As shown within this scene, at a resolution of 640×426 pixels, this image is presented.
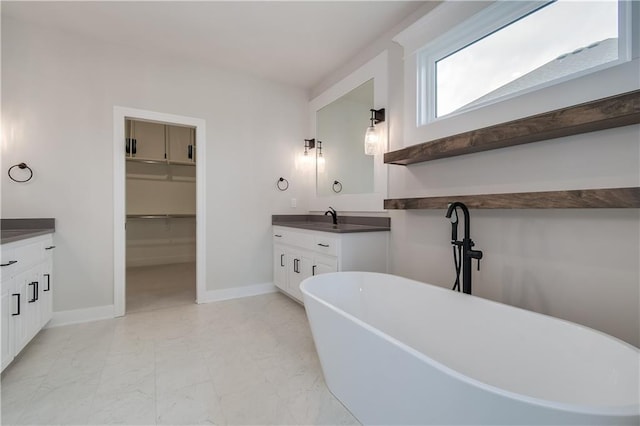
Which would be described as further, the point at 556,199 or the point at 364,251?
the point at 364,251

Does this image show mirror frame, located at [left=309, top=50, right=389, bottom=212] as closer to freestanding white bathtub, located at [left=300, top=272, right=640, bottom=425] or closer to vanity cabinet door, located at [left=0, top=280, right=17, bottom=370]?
Answer: freestanding white bathtub, located at [left=300, top=272, right=640, bottom=425]

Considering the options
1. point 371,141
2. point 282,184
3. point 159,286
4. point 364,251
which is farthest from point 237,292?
point 371,141

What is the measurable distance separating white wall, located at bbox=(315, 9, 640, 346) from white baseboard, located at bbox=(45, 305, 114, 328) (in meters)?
2.92

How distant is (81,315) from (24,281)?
33.8 inches

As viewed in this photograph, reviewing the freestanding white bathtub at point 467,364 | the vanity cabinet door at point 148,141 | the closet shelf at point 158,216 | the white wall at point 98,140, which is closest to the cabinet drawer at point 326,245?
the freestanding white bathtub at point 467,364

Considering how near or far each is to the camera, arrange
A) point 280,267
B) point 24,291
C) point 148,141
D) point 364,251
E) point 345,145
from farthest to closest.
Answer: point 148,141 < point 280,267 < point 345,145 < point 364,251 < point 24,291

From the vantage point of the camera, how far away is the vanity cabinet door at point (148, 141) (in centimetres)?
481

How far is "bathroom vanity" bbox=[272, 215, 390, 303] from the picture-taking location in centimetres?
243

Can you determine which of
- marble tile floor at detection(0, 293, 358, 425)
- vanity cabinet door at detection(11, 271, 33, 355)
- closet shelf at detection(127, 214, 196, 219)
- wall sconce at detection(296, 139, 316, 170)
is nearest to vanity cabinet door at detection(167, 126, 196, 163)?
closet shelf at detection(127, 214, 196, 219)

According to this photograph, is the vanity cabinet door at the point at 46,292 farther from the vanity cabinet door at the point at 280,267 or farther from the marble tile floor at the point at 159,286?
the vanity cabinet door at the point at 280,267

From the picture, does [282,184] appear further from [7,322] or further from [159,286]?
[7,322]

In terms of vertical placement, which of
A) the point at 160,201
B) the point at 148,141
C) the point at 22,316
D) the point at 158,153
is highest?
the point at 148,141

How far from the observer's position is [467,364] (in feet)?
4.94

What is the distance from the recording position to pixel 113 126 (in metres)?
2.77
